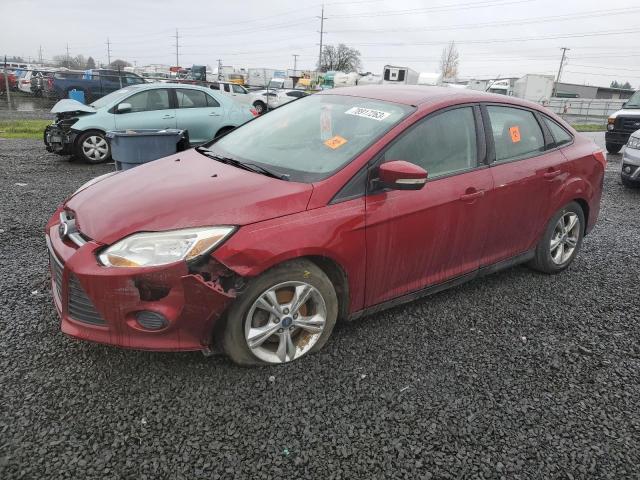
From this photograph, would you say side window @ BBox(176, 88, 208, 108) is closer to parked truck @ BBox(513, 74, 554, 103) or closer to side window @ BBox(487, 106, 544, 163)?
side window @ BBox(487, 106, 544, 163)

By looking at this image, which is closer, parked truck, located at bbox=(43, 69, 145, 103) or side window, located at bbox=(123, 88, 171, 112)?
side window, located at bbox=(123, 88, 171, 112)

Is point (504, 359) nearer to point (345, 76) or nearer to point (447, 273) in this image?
point (447, 273)

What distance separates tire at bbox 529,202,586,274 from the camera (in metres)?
4.07

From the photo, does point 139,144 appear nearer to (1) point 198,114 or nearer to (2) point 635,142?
(1) point 198,114

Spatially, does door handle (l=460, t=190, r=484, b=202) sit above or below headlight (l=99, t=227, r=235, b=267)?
above

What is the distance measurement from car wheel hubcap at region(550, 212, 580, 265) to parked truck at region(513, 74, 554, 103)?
31.1 metres

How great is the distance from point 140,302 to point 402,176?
1.53m

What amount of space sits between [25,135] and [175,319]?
12451 mm

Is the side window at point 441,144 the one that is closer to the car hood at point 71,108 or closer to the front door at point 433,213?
the front door at point 433,213

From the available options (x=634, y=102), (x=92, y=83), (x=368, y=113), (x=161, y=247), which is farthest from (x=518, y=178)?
(x=92, y=83)

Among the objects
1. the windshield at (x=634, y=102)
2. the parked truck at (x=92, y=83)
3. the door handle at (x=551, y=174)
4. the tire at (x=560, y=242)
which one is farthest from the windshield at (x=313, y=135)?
the parked truck at (x=92, y=83)

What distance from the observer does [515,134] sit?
12.3 feet

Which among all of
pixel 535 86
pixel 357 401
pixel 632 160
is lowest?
pixel 357 401

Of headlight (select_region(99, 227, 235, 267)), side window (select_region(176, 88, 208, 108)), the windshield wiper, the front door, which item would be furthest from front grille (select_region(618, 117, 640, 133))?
headlight (select_region(99, 227, 235, 267))
